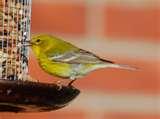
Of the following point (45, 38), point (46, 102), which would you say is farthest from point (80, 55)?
point (46, 102)

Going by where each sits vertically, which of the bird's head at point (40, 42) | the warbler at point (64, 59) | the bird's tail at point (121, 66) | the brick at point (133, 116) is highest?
the bird's head at point (40, 42)

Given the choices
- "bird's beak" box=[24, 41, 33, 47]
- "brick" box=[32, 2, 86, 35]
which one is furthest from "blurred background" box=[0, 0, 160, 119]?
"bird's beak" box=[24, 41, 33, 47]

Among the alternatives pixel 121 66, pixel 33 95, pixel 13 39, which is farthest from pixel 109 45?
pixel 33 95

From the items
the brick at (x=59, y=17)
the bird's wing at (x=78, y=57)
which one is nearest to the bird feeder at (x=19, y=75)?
the bird's wing at (x=78, y=57)

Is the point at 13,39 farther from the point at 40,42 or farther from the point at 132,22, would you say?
the point at 132,22

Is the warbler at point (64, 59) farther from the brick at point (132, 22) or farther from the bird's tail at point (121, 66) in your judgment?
the brick at point (132, 22)

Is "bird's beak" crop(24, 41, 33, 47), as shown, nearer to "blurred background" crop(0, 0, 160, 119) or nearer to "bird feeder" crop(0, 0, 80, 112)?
"bird feeder" crop(0, 0, 80, 112)
